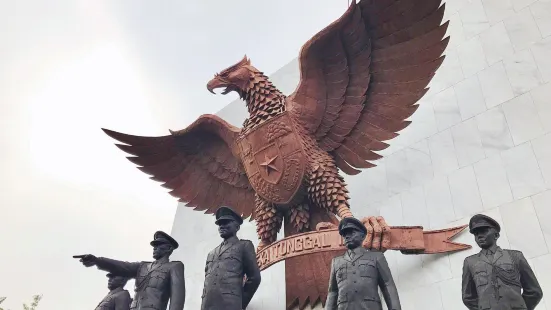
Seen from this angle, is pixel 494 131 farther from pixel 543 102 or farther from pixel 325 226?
pixel 325 226

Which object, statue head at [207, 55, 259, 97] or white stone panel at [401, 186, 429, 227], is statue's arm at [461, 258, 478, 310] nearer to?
white stone panel at [401, 186, 429, 227]

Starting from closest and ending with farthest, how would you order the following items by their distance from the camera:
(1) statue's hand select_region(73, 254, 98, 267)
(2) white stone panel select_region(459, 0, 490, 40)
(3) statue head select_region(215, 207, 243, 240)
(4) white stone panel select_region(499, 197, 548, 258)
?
(3) statue head select_region(215, 207, 243, 240), (1) statue's hand select_region(73, 254, 98, 267), (4) white stone panel select_region(499, 197, 548, 258), (2) white stone panel select_region(459, 0, 490, 40)

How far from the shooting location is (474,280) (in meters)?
3.21

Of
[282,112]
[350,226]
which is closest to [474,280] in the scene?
[350,226]

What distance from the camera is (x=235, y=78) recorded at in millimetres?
5594

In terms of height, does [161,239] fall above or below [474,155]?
below

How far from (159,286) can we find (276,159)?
1884 mm

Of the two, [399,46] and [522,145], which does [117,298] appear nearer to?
[399,46]

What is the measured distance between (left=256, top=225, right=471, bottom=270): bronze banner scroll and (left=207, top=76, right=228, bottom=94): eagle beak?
1.94m

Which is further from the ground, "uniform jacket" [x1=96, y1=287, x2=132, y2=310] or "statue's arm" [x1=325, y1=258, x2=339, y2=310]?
"uniform jacket" [x1=96, y1=287, x2=132, y2=310]

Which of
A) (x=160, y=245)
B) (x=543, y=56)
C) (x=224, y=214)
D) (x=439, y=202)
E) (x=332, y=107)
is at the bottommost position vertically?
(x=160, y=245)

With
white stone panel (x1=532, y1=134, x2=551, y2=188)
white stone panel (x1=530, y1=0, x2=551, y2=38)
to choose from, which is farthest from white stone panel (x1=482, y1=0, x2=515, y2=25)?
white stone panel (x1=532, y1=134, x2=551, y2=188)

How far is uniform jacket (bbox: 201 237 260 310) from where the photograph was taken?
11.7 ft

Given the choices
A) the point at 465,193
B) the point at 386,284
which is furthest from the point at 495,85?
the point at 386,284
